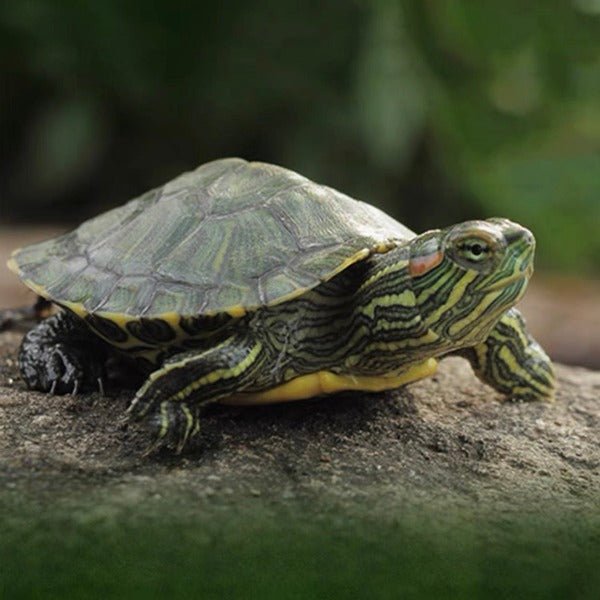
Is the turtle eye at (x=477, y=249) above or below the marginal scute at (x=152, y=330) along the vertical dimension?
above

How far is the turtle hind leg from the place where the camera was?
2.24 m

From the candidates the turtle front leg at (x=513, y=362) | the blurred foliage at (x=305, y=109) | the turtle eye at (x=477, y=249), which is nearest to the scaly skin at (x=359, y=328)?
the turtle eye at (x=477, y=249)

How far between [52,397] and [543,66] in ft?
10.2

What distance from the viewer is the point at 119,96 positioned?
22.8ft

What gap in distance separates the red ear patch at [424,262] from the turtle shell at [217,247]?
14cm

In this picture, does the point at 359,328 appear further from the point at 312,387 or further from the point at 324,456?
the point at 324,456

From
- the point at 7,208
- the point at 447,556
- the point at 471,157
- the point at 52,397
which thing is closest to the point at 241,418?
the point at 52,397

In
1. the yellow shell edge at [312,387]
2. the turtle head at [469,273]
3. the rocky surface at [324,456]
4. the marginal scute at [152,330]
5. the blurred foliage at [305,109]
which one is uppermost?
the blurred foliage at [305,109]

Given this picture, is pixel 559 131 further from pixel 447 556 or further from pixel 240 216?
pixel 447 556

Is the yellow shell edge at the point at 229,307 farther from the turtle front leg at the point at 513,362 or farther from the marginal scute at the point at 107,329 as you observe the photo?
the turtle front leg at the point at 513,362

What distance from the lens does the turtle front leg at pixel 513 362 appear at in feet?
7.84

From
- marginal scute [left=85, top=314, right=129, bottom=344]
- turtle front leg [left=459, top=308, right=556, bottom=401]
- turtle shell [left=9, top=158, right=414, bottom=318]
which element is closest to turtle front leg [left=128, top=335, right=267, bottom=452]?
turtle shell [left=9, top=158, right=414, bottom=318]

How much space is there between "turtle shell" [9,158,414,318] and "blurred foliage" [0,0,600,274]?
2620mm

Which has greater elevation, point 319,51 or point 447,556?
point 319,51
